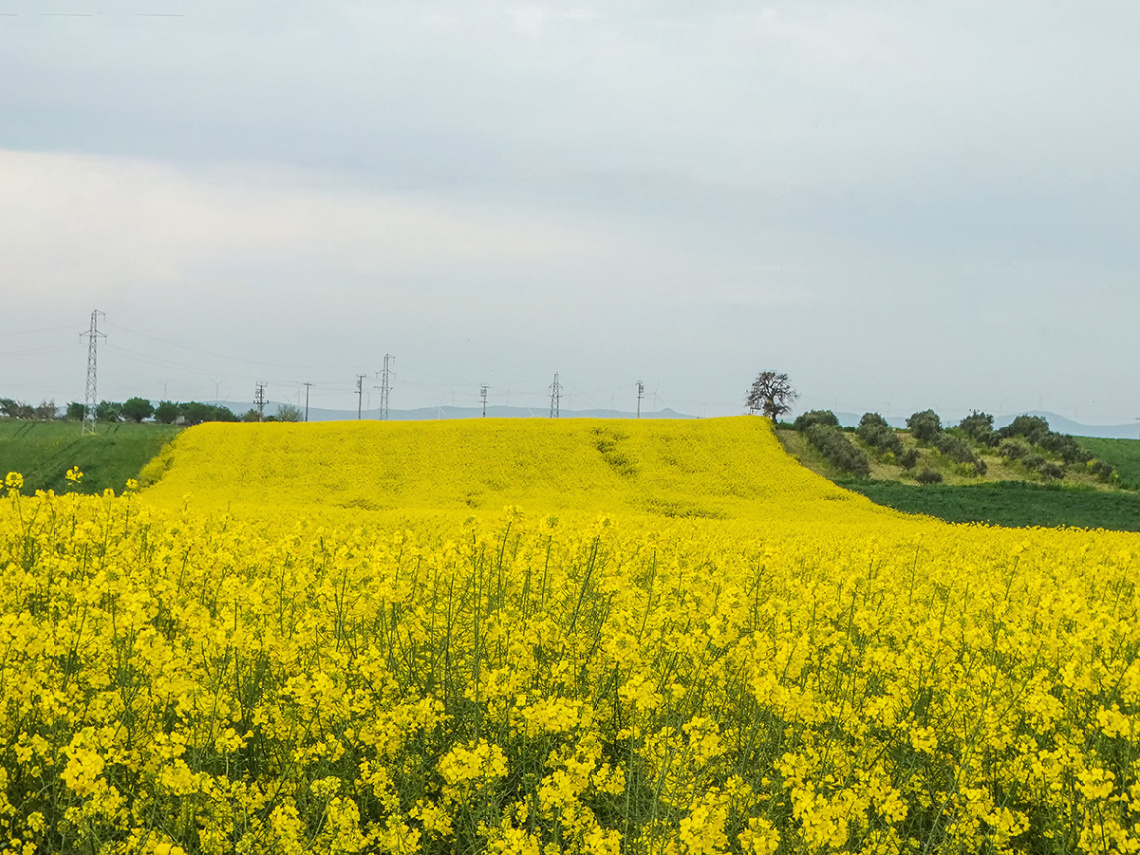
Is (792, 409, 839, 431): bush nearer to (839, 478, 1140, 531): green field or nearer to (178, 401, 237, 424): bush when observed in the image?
(839, 478, 1140, 531): green field

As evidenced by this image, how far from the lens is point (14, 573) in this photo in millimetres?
6254

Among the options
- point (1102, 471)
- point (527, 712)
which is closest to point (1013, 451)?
point (1102, 471)

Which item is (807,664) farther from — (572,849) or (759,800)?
(572,849)

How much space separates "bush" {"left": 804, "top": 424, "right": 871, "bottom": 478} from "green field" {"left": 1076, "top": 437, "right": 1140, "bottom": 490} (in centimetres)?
1259

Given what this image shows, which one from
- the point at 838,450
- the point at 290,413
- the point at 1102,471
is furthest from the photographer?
the point at 290,413

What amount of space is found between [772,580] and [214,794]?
23.3 feet

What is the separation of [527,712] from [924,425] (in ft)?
146

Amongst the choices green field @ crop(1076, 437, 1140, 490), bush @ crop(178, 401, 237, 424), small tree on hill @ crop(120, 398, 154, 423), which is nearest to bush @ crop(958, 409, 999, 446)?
green field @ crop(1076, 437, 1140, 490)

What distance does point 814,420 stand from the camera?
45.2 meters

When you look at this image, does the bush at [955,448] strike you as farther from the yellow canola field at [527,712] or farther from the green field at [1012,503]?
the yellow canola field at [527,712]

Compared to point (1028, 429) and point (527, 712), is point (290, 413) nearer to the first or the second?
point (1028, 429)

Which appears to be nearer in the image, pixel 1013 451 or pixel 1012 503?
pixel 1012 503

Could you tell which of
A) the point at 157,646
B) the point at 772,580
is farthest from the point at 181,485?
the point at 157,646

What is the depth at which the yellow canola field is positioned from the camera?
3.80 metres
